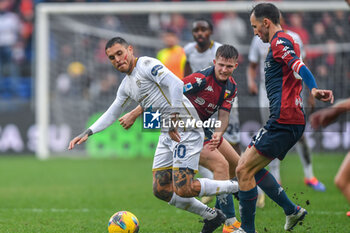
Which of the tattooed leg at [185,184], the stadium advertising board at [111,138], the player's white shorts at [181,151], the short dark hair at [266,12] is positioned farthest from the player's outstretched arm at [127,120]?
the stadium advertising board at [111,138]

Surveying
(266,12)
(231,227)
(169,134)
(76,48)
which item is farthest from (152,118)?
(76,48)

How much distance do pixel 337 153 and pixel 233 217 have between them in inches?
364

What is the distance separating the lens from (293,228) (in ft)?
20.4

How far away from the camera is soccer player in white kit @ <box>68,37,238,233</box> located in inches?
230

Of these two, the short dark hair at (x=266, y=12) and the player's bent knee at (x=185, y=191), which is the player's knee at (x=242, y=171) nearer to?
the player's bent knee at (x=185, y=191)

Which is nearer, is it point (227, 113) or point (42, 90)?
point (227, 113)

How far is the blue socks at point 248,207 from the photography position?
559cm

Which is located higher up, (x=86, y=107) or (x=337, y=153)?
(x=86, y=107)

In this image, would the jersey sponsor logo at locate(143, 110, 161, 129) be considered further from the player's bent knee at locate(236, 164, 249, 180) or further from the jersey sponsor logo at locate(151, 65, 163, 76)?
the player's bent knee at locate(236, 164, 249, 180)

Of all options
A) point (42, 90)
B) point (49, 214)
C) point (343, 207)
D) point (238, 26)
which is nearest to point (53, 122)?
point (42, 90)

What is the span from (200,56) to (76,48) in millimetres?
7423

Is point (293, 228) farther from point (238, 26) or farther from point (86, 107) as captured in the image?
point (86, 107)

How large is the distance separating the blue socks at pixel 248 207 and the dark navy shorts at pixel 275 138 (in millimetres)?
421

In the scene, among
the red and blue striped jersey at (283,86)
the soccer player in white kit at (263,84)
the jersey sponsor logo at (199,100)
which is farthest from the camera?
the soccer player in white kit at (263,84)
